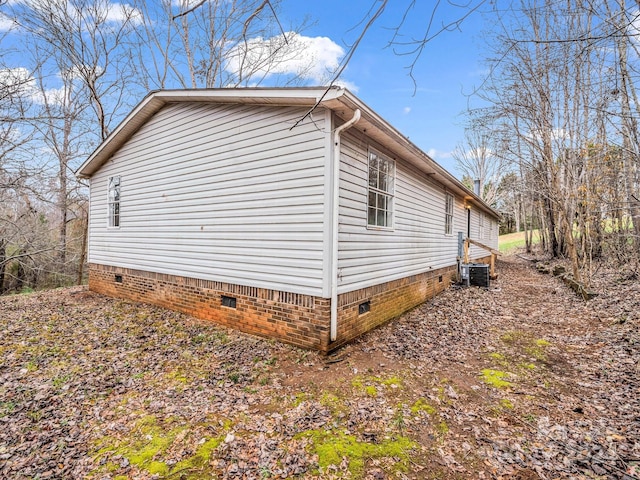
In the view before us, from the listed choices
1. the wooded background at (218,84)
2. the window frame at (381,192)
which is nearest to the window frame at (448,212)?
the wooded background at (218,84)

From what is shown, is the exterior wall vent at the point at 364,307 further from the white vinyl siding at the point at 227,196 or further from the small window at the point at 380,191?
the small window at the point at 380,191

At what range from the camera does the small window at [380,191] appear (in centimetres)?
588

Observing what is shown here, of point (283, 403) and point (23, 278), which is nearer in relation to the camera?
point (283, 403)

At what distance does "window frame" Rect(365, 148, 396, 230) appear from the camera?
5779 mm

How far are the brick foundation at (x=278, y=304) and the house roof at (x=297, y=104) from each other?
277 centimetres

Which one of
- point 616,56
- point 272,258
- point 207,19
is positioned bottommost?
point 272,258

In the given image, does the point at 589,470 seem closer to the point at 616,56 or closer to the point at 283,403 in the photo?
the point at 283,403

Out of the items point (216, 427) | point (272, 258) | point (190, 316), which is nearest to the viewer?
point (216, 427)

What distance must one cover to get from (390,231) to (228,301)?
355cm

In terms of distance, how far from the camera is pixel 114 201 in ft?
29.5

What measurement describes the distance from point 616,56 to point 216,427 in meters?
10.9

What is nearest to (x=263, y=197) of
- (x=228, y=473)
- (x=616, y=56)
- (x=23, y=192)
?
(x=228, y=473)

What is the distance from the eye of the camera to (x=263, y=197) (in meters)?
5.48

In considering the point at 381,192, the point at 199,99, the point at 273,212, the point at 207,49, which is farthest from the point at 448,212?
the point at 207,49
